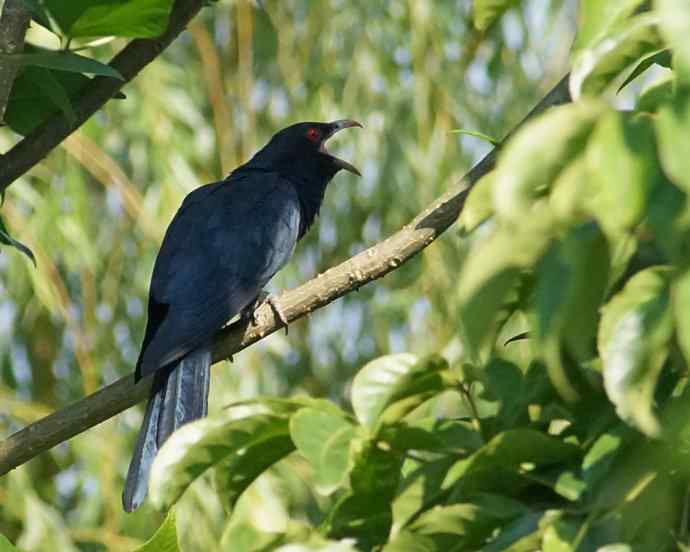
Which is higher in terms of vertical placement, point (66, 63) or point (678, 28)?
point (66, 63)

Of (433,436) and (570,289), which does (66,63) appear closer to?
(433,436)

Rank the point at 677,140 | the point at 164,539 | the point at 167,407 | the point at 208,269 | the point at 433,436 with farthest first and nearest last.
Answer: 1. the point at 208,269
2. the point at 167,407
3. the point at 164,539
4. the point at 433,436
5. the point at 677,140

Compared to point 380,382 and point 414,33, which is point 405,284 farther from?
point 380,382

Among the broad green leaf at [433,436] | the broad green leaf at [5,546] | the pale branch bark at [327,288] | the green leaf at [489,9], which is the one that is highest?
the green leaf at [489,9]

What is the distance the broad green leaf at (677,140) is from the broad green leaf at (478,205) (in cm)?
22

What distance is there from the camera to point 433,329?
6.97 meters

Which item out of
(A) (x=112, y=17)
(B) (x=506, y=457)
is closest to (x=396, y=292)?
(A) (x=112, y=17)

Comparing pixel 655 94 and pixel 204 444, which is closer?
pixel 655 94

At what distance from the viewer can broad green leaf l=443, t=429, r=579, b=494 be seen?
4.75 feet

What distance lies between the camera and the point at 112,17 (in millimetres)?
2658

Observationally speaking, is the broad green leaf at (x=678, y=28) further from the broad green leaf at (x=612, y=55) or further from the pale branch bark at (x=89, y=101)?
the pale branch bark at (x=89, y=101)

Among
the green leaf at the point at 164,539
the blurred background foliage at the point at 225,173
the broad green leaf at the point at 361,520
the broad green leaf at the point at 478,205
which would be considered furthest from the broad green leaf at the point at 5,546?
the blurred background foliage at the point at 225,173

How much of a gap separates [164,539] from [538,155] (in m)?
0.94

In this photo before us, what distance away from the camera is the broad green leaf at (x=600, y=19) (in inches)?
51.7
